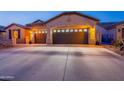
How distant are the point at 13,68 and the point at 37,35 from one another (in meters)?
3.36

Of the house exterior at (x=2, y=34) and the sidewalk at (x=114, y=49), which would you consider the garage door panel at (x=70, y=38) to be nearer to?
the sidewalk at (x=114, y=49)

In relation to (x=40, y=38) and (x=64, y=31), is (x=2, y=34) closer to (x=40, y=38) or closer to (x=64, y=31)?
(x=40, y=38)

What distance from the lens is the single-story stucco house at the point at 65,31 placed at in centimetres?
701

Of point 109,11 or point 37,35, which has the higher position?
point 109,11

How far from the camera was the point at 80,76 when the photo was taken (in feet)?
15.2

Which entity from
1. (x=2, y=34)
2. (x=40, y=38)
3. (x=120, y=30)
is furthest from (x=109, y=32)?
(x=2, y=34)

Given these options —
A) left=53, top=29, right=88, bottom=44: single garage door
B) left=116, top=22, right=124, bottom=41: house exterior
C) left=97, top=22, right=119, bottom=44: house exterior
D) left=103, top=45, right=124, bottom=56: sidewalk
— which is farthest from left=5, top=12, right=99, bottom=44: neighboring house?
left=116, top=22, right=124, bottom=41: house exterior

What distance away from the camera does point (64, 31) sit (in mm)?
10602

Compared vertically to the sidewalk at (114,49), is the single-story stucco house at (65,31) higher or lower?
higher

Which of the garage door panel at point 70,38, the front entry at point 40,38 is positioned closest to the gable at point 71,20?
the garage door panel at point 70,38

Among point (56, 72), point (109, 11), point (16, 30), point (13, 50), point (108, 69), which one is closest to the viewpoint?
point (56, 72)

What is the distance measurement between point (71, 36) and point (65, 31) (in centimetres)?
55
